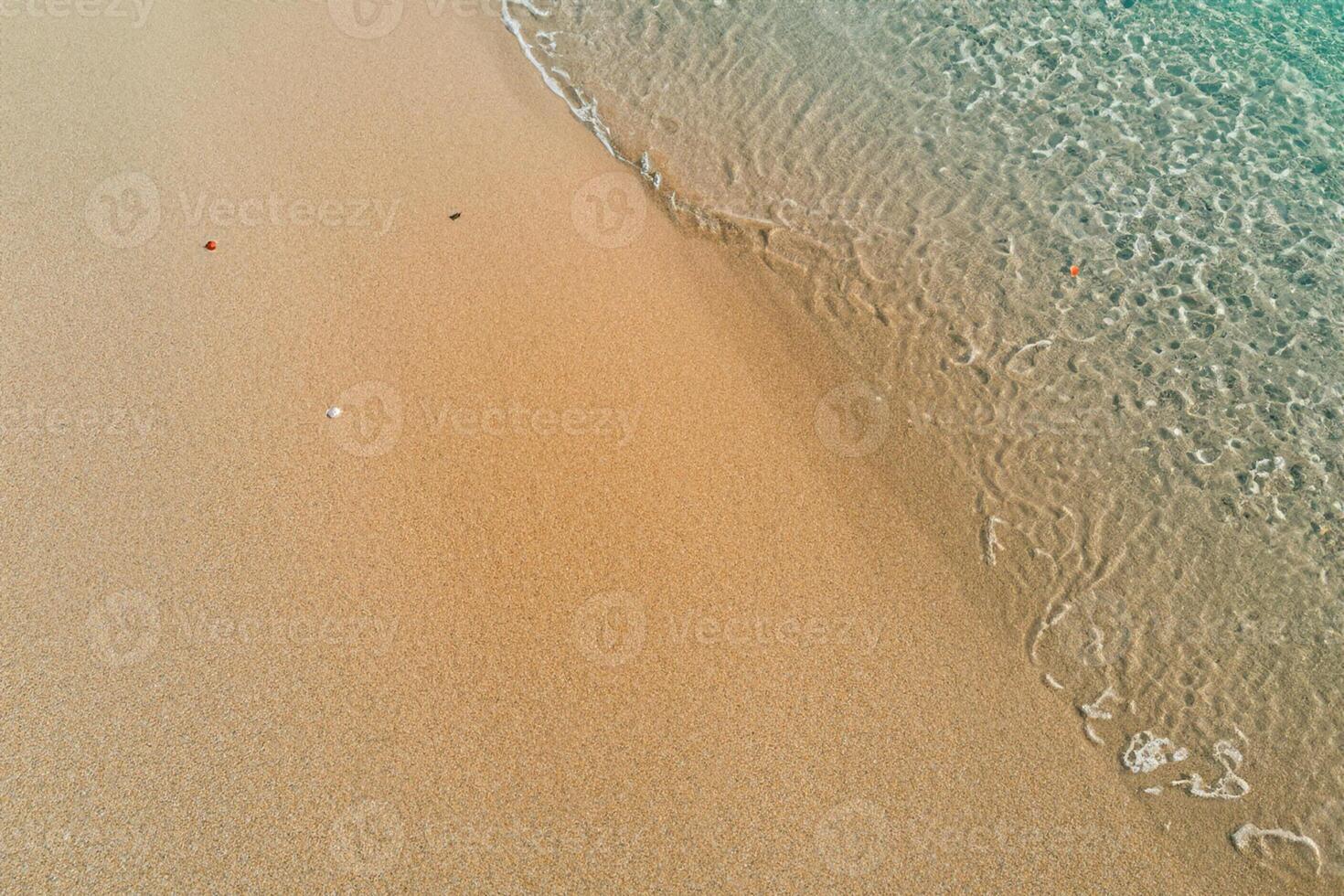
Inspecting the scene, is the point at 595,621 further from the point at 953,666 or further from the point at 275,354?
the point at 275,354
